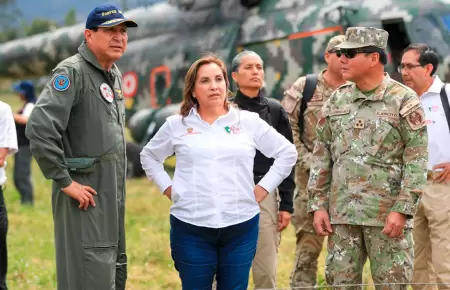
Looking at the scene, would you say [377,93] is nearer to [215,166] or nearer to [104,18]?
[215,166]

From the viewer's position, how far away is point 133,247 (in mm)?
7801

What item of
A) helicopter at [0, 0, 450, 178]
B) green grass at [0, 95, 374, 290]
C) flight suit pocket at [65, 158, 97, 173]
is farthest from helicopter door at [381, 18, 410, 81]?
flight suit pocket at [65, 158, 97, 173]

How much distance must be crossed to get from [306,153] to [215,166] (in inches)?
66.2

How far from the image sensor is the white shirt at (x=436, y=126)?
5160 millimetres

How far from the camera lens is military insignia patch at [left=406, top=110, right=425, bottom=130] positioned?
4.15 meters

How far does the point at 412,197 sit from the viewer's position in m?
4.08

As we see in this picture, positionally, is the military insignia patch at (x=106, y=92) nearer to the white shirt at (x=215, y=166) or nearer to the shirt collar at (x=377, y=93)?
the white shirt at (x=215, y=166)

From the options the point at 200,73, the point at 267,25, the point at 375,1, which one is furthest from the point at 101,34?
the point at 267,25

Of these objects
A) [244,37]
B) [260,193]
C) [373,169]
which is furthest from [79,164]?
[244,37]

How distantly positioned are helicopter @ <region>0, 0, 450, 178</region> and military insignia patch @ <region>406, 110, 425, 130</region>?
5.30 meters

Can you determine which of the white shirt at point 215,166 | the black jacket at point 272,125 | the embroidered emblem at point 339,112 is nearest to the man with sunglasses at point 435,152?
the black jacket at point 272,125

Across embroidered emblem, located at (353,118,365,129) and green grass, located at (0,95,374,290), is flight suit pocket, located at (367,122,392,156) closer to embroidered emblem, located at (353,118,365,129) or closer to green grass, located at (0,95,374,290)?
embroidered emblem, located at (353,118,365,129)

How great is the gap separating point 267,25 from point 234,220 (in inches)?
302

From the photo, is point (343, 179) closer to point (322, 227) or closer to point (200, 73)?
point (322, 227)
